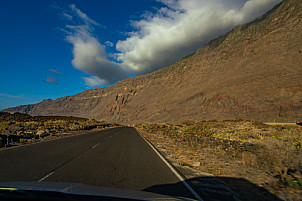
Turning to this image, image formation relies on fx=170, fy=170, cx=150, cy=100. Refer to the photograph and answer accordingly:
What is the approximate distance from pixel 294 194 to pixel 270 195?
68 centimetres

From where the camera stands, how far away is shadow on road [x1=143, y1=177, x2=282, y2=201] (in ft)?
13.4

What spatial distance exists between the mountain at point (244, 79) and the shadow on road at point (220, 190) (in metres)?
49.5

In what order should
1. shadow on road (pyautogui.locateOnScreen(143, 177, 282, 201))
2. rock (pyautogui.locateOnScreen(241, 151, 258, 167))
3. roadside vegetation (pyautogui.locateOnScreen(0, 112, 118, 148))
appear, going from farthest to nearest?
1. roadside vegetation (pyautogui.locateOnScreen(0, 112, 118, 148))
2. rock (pyautogui.locateOnScreen(241, 151, 258, 167))
3. shadow on road (pyautogui.locateOnScreen(143, 177, 282, 201))

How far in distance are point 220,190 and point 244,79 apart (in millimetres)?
69506

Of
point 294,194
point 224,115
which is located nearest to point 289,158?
point 294,194

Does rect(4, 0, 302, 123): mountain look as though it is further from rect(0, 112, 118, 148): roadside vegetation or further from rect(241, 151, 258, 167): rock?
rect(0, 112, 118, 148): roadside vegetation

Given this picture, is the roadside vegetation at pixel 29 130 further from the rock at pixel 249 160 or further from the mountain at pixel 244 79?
the mountain at pixel 244 79

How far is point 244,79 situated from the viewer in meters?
64.5

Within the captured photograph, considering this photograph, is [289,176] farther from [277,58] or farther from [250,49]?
[250,49]

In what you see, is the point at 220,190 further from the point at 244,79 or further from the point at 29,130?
the point at 244,79

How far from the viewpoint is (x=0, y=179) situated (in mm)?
4363

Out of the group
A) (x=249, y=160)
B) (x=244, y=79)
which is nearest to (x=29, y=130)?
(x=249, y=160)

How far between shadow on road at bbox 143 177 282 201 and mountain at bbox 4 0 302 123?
4952 centimetres

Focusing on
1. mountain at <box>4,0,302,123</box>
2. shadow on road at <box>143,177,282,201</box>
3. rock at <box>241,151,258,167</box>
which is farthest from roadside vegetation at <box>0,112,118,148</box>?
mountain at <box>4,0,302,123</box>
